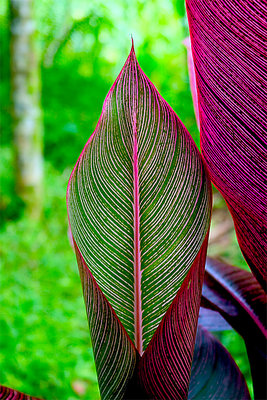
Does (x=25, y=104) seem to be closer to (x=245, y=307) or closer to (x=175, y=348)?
(x=245, y=307)

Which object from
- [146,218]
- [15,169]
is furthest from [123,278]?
[15,169]

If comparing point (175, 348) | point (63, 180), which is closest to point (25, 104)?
point (63, 180)

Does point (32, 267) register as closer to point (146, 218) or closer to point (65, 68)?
point (146, 218)

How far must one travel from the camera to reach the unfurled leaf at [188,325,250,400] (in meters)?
0.53

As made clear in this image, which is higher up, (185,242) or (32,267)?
(32,267)

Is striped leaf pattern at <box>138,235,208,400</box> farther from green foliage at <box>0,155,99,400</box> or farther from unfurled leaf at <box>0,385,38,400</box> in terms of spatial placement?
green foliage at <box>0,155,99,400</box>

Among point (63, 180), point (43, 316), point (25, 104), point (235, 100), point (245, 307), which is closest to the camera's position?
point (235, 100)

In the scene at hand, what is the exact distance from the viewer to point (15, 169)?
2658 millimetres

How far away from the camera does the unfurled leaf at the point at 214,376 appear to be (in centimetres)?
53

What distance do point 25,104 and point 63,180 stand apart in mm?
956

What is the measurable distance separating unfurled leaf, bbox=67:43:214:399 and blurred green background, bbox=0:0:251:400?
120 millimetres

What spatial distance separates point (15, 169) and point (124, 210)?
2.38 metres

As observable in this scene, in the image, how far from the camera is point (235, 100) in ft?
1.15

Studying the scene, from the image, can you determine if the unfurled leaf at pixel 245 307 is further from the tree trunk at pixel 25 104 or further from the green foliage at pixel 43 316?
the tree trunk at pixel 25 104
